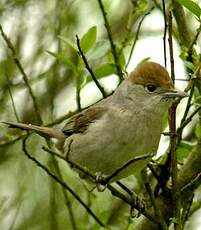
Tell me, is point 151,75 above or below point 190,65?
below

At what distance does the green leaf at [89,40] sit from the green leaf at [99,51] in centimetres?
3

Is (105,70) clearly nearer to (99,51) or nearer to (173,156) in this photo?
(99,51)

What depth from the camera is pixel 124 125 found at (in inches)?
160

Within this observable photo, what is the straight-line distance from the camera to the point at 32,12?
17.8ft

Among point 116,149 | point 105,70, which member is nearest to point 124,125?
point 116,149

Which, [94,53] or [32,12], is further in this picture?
[32,12]

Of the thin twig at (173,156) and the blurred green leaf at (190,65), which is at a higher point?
the blurred green leaf at (190,65)

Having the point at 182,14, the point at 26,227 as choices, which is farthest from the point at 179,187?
the point at 26,227

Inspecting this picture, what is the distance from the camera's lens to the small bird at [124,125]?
3.94 metres

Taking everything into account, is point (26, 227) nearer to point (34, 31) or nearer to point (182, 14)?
point (34, 31)

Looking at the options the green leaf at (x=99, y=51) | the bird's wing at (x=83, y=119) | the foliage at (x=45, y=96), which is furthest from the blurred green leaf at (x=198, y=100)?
the foliage at (x=45, y=96)

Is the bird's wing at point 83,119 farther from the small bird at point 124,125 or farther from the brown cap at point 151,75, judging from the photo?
the brown cap at point 151,75

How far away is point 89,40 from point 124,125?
564 millimetres

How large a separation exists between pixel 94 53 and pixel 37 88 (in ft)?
5.24
